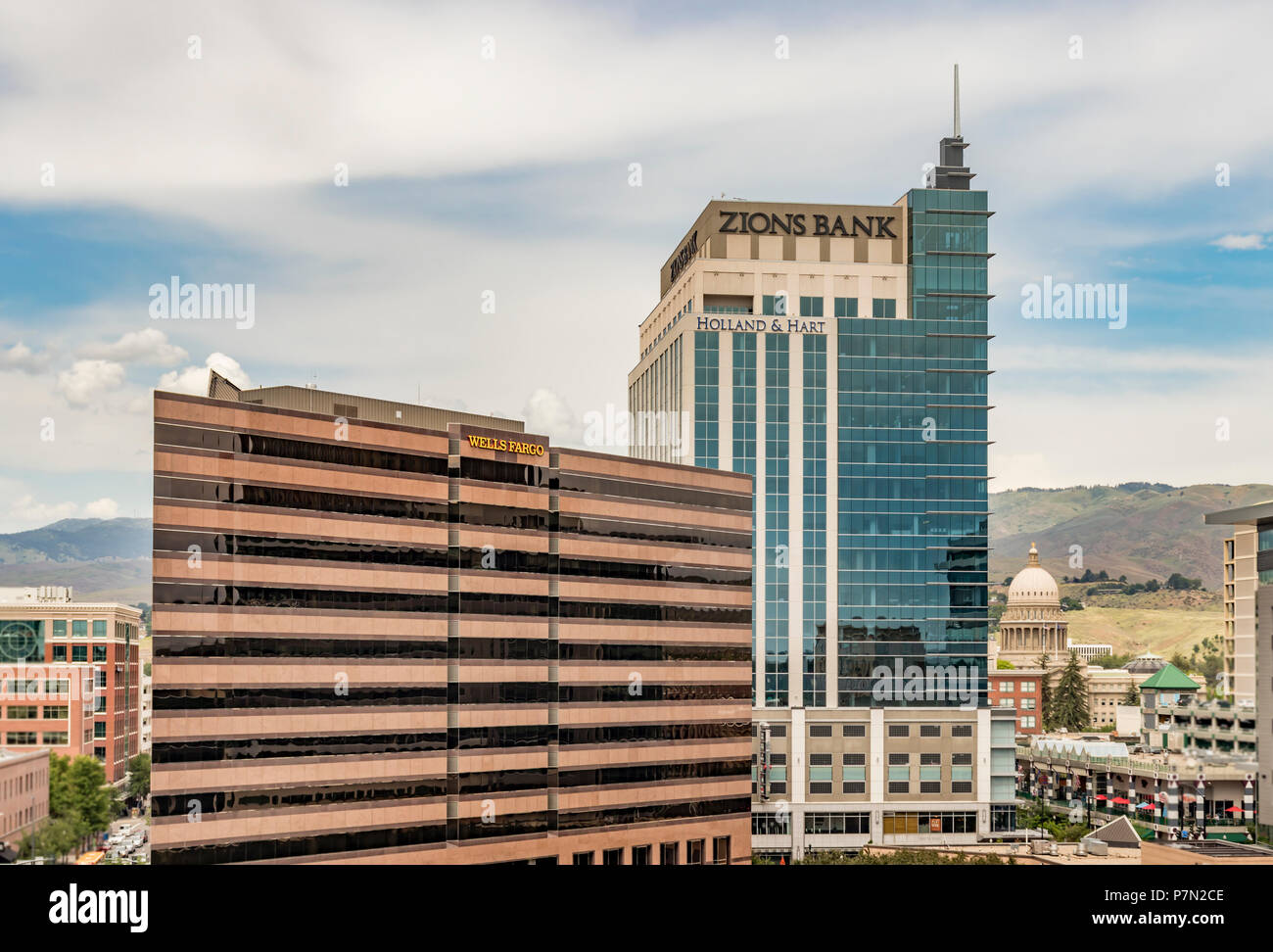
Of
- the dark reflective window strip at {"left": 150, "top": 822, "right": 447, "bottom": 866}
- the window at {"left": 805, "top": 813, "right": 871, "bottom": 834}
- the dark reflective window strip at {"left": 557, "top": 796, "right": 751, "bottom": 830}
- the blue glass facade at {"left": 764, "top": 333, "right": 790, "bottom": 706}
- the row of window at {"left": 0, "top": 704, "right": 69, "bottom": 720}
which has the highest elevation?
the blue glass facade at {"left": 764, "top": 333, "right": 790, "bottom": 706}

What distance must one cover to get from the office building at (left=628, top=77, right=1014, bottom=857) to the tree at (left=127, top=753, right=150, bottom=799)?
90.9 m

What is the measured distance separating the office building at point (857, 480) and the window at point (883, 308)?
0.32 m

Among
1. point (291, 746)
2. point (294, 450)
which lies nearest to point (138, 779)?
point (291, 746)

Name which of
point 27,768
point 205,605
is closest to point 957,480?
point 205,605

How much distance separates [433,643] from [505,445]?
54.5 ft

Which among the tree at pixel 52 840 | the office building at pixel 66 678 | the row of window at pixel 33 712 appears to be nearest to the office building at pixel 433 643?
the tree at pixel 52 840

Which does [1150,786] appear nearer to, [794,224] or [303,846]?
[794,224]

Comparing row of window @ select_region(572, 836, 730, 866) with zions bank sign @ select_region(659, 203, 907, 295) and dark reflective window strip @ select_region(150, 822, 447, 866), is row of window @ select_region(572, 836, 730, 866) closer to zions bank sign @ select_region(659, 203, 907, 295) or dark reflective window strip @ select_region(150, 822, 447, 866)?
dark reflective window strip @ select_region(150, 822, 447, 866)

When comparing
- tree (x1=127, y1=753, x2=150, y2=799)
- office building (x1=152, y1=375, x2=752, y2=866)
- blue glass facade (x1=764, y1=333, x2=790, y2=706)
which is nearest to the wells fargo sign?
office building (x1=152, y1=375, x2=752, y2=866)

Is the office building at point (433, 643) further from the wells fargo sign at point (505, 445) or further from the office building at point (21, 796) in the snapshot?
the office building at point (21, 796)

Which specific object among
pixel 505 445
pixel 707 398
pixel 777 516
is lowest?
pixel 777 516

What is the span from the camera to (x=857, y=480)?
465 feet

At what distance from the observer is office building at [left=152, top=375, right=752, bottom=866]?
79312mm
